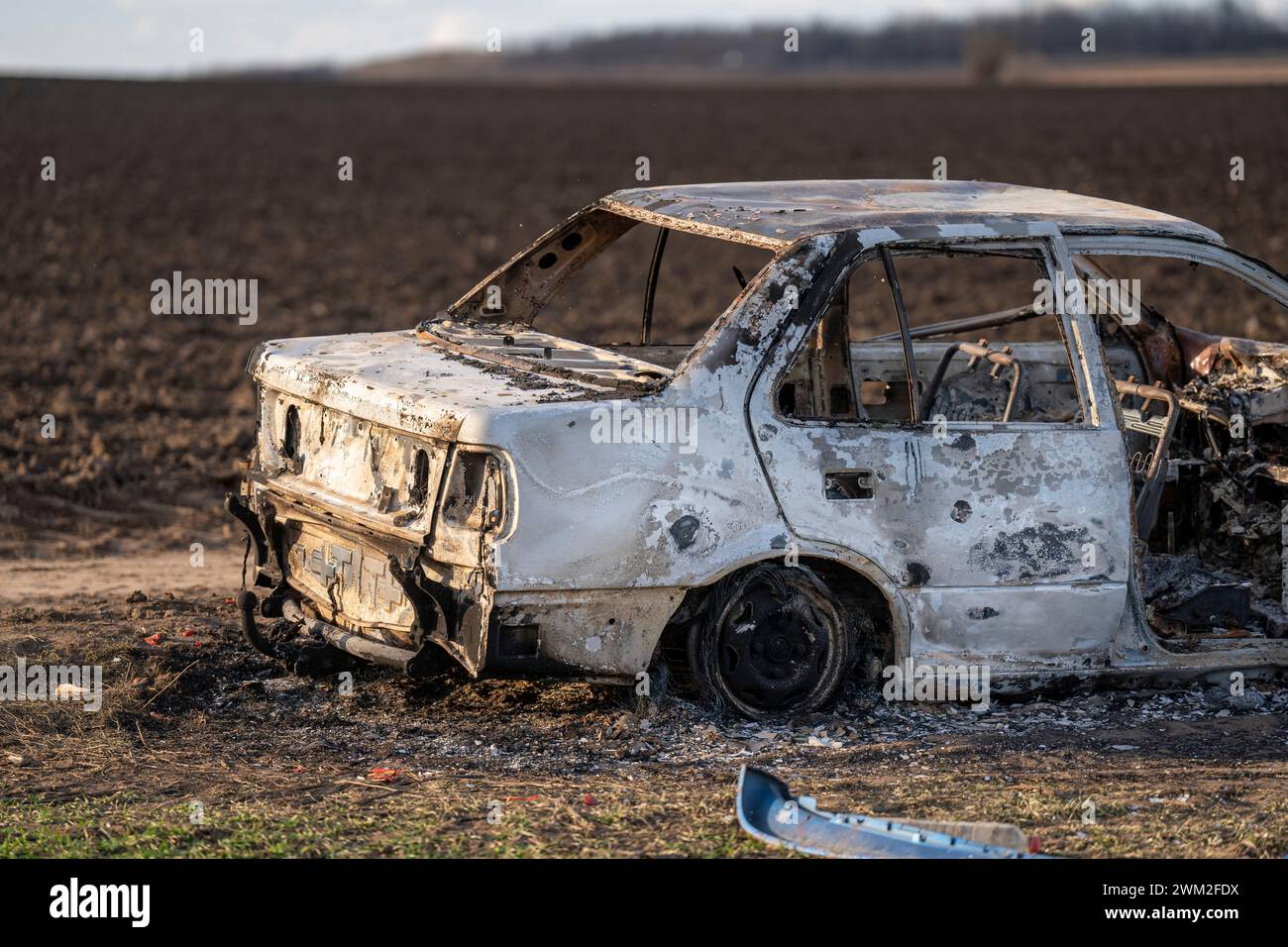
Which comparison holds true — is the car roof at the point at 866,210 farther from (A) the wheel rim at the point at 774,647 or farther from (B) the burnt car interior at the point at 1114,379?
(A) the wheel rim at the point at 774,647

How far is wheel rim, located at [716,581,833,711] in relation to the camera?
5.73 metres

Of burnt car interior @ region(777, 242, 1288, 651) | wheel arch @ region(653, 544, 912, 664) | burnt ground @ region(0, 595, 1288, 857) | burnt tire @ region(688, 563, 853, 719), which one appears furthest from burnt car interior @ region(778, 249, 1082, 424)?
burnt ground @ region(0, 595, 1288, 857)

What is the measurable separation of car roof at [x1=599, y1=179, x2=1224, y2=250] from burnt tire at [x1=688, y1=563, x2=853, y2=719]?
1.10 metres

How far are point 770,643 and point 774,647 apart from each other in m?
0.02

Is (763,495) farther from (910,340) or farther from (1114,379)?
(1114,379)

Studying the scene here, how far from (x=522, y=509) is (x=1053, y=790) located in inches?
69.3

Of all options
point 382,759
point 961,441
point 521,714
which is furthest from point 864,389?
point 382,759

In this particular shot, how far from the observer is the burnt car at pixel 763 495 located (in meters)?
5.38

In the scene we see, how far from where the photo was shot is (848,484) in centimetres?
563

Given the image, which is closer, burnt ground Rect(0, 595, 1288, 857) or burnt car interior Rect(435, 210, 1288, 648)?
burnt ground Rect(0, 595, 1288, 857)

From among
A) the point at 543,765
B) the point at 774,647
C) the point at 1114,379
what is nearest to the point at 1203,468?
the point at 1114,379

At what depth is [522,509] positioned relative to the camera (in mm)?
5289

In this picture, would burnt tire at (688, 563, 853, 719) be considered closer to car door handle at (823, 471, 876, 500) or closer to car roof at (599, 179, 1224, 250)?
car door handle at (823, 471, 876, 500)

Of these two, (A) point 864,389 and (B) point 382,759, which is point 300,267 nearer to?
(A) point 864,389
